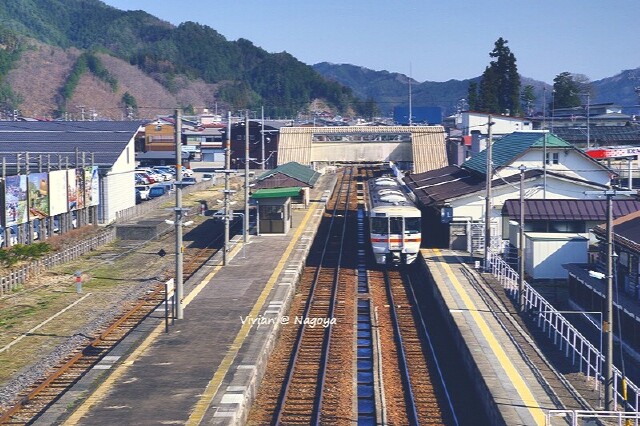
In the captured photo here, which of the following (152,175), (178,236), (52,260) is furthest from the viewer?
(152,175)

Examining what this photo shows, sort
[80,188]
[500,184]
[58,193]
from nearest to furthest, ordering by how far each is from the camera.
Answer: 1. [500,184]
2. [58,193]
3. [80,188]

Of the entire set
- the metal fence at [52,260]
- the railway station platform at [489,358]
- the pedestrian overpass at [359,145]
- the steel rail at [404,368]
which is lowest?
the steel rail at [404,368]

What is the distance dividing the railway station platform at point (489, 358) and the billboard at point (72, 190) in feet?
49.6

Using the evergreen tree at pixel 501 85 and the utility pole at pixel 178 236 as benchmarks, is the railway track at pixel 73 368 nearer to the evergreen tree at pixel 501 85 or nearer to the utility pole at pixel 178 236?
the utility pole at pixel 178 236

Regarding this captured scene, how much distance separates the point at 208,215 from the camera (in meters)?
46.6

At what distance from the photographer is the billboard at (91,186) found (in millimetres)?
37438

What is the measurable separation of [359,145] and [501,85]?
2053cm

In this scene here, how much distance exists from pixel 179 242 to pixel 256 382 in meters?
5.35

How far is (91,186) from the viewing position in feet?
125

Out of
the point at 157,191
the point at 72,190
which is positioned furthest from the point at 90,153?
the point at 157,191

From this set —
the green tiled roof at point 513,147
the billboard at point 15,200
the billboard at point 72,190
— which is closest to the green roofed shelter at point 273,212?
the billboard at point 72,190

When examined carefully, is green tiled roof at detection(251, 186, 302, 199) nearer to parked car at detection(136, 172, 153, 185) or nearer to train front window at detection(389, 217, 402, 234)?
train front window at detection(389, 217, 402, 234)

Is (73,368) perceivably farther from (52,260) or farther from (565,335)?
(52,260)

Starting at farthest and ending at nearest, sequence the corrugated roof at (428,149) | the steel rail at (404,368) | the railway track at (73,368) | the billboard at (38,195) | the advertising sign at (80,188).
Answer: the corrugated roof at (428,149), the advertising sign at (80,188), the billboard at (38,195), the steel rail at (404,368), the railway track at (73,368)
